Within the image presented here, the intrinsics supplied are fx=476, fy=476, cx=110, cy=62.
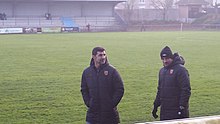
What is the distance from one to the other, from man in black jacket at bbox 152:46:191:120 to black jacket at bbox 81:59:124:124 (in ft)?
2.53

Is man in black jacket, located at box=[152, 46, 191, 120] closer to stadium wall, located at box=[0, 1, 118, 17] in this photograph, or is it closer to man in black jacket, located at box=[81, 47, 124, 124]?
man in black jacket, located at box=[81, 47, 124, 124]

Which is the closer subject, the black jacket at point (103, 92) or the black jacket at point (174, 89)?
the black jacket at point (103, 92)

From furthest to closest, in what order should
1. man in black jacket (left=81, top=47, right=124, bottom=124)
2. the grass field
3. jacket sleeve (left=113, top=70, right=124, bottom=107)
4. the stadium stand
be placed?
the stadium stand
the grass field
jacket sleeve (left=113, top=70, right=124, bottom=107)
man in black jacket (left=81, top=47, right=124, bottom=124)

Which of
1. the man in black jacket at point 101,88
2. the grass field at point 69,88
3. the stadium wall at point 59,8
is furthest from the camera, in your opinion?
the stadium wall at point 59,8

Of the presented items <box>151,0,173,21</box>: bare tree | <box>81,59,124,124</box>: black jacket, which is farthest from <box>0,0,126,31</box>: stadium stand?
<box>81,59,124,124</box>: black jacket

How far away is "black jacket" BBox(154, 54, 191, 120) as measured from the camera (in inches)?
264

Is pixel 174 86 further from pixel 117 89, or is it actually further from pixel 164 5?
pixel 164 5

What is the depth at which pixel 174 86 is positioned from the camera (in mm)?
6785

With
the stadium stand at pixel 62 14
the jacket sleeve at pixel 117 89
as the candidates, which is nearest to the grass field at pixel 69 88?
the jacket sleeve at pixel 117 89

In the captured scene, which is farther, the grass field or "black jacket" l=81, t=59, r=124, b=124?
the grass field

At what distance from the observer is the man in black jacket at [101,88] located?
625cm

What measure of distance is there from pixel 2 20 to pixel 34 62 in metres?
42.8

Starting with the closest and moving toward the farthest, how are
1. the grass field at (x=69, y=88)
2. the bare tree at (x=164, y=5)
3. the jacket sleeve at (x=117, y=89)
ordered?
the jacket sleeve at (x=117, y=89), the grass field at (x=69, y=88), the bare tree at (x=164, y=5)

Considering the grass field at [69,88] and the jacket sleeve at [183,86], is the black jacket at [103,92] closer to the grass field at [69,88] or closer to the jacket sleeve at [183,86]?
the jacket sleeve at [183,86]
